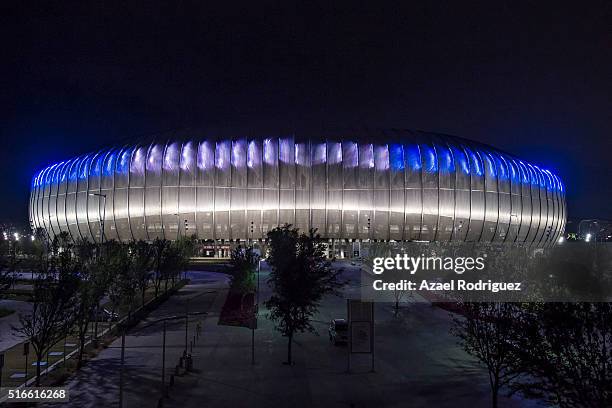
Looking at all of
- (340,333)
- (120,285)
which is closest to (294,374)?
(340,333)

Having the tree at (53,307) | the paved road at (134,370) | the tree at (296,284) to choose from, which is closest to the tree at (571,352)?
the paved road at (134,370)

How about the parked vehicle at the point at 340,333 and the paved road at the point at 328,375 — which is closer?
the paved road at the point at 328,375

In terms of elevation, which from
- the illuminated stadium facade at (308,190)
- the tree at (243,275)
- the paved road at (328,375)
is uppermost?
the illuminated stadium facade at (308,190)

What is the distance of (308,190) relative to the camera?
332 feet

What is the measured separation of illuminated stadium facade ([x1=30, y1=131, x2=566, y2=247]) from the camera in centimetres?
10125

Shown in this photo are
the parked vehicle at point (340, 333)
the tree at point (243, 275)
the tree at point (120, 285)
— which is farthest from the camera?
the tree at point (243, 275)

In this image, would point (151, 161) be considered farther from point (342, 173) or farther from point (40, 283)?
point (40, 283)

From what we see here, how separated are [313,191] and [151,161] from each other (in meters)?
32.1

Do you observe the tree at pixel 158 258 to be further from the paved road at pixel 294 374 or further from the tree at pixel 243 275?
the paved road at pixel 294 374

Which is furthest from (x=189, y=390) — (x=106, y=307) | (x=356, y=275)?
(x=356, y=275)

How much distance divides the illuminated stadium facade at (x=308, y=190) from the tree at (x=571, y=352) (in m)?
84.8

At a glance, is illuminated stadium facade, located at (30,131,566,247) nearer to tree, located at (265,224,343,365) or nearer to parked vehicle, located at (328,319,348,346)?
tree, located at (265,224,343,365)

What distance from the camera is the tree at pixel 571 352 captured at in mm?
13578

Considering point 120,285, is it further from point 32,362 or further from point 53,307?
point 53,307
